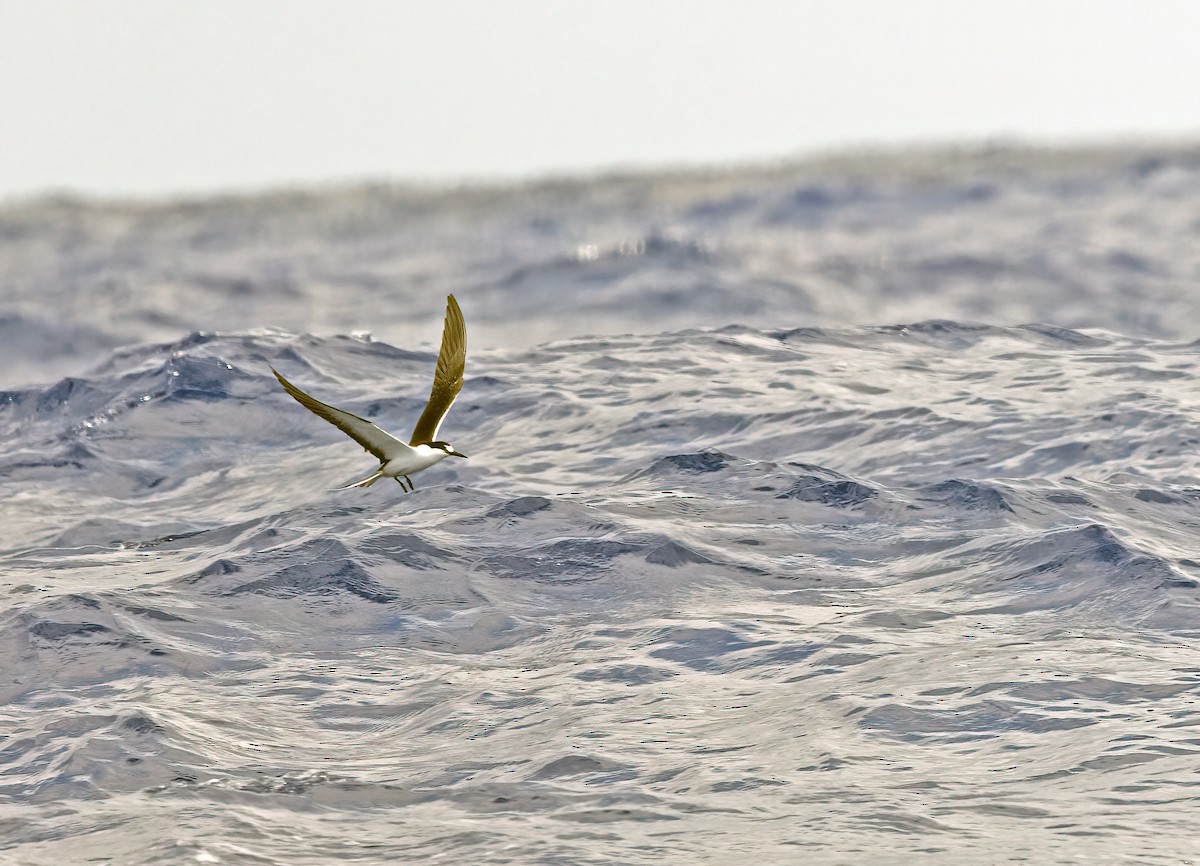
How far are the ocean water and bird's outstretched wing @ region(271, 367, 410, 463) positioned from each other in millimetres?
2502

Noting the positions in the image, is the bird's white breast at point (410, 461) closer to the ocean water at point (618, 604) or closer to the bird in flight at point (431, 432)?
the bird in flight at point (431, 432)

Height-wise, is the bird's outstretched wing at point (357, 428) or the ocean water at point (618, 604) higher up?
the bird's outstretched wing at point (357, 428)

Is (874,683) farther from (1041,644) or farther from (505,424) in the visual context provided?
(505,424)

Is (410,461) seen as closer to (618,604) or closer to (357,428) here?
(357,428)

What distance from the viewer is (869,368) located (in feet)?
88.6

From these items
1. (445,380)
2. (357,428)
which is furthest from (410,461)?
(357,428)

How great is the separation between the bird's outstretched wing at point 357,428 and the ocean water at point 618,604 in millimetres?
2502

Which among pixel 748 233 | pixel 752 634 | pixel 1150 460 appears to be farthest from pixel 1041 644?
pixel 748 233

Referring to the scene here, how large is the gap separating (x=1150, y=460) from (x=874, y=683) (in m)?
8.45

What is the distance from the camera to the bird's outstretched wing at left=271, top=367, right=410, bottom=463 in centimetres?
→ 1141

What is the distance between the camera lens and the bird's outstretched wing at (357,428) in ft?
37.4

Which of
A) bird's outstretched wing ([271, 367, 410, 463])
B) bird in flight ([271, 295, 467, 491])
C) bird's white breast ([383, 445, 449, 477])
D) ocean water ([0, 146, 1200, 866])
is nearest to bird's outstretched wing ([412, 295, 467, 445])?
bird in flight ([271, 295, 467, 491])

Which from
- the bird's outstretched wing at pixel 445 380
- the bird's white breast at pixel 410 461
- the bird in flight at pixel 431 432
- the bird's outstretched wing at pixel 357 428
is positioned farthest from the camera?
the bird's outstretched wing at pixel 445 380

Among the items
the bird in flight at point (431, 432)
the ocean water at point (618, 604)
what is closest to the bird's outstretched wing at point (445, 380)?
the bird in flight at point (431, 432)
